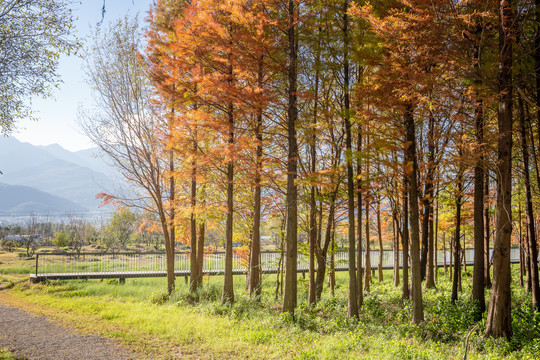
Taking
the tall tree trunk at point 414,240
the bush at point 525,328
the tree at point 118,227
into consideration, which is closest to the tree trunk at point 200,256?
the tall tree trunk at point 414,240

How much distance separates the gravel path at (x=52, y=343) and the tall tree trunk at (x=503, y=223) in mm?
6932

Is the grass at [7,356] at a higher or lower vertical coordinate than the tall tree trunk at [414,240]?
lower

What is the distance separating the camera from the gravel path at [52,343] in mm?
6289

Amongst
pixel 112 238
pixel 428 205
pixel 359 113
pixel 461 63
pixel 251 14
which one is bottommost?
pixel 112 238

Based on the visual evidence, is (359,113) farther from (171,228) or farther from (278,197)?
(171,228)

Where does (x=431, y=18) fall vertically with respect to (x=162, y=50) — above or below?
below

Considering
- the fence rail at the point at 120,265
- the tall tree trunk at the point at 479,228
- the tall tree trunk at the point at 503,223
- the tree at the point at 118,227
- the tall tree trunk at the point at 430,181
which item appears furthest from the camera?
the tree at the point at 118,227

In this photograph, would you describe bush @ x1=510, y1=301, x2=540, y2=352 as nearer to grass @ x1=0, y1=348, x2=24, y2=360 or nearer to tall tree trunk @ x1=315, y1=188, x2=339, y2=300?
tall tree trunk @ x1=315, y1=188, x2=339, y2=300

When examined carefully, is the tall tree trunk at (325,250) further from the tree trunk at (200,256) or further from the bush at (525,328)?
the bush at (525,328)

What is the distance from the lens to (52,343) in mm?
7066

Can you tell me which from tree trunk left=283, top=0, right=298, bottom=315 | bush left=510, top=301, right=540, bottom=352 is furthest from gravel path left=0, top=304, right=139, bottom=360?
bush left=510, top=301, right=540, bottom=352

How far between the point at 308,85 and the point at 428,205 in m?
5.64

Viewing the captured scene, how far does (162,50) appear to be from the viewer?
12.0m

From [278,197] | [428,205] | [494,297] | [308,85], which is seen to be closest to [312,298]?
[278,197]
